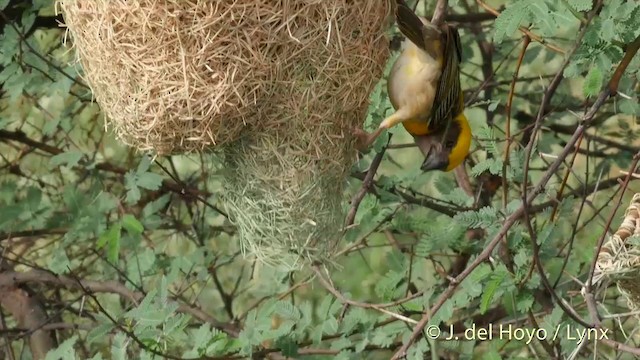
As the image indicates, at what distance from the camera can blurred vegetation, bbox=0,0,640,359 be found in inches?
95.1

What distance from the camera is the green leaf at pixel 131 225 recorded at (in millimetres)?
2961

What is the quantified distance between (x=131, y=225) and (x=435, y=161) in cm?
88

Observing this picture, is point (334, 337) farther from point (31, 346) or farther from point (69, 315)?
point (69, 315)

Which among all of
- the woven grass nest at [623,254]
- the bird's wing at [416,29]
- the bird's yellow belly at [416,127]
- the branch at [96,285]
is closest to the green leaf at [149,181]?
the branch at [96,285]

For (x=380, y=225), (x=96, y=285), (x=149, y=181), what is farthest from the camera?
(x=96, y=285)

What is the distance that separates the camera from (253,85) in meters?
2.02

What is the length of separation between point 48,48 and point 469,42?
4.52 feet

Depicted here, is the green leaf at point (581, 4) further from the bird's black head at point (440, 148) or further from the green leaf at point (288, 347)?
the green leaf at point (288, 347)

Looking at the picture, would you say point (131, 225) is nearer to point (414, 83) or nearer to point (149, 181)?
point (149, 181)

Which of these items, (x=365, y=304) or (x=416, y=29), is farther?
(x=365, y=304)

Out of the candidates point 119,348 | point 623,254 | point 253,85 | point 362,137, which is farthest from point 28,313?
point 623,254

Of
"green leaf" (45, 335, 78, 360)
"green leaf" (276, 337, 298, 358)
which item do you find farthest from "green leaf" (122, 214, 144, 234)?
"green leaf" (276, 337, 298, 358)

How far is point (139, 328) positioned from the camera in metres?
2.55

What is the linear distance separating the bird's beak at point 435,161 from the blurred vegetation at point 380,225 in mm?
125
